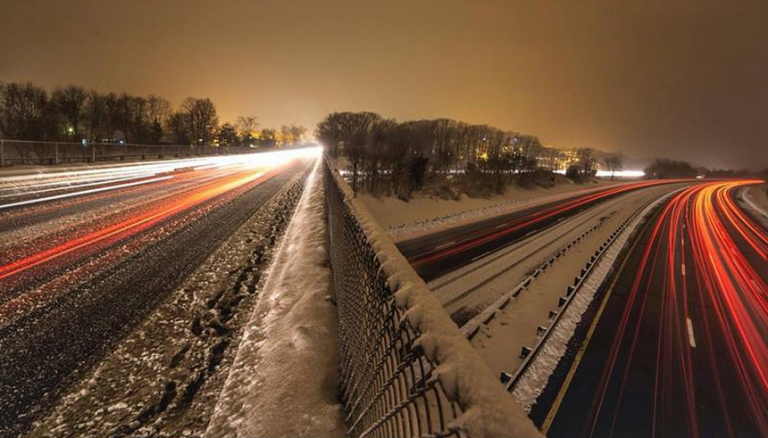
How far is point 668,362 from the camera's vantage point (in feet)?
31.8

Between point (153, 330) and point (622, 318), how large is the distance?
47.2 ft

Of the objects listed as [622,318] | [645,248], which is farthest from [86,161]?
[645,248]

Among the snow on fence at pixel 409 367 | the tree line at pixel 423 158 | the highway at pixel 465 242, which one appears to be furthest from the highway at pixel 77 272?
the tree line at pixel 423 158

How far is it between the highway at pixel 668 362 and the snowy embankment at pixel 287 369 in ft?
20.4

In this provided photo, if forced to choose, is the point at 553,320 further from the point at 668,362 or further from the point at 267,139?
the point at 267,139

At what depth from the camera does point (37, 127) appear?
5125 centimetres

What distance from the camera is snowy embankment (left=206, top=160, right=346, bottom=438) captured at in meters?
2.44

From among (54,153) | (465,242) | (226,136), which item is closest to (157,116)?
(226,136)

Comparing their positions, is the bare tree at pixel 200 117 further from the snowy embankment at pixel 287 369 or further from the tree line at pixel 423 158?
the snowy embankment at pixel 287 369

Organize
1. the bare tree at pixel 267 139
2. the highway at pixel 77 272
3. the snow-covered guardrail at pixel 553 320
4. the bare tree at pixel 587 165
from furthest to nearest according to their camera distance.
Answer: the bare tree at pixel 267 139 < the bare tree at pixel 587 165 < the snow-covered guardrail at pixel 553 320 < the highway at pixel 77 272

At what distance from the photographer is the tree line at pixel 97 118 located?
2080 inches

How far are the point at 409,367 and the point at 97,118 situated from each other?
292 ft

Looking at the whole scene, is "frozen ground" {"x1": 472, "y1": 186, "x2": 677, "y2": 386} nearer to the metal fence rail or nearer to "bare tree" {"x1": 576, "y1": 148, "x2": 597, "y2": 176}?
the metal fence rail

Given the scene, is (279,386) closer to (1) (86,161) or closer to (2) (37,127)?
(1) (86,161)
